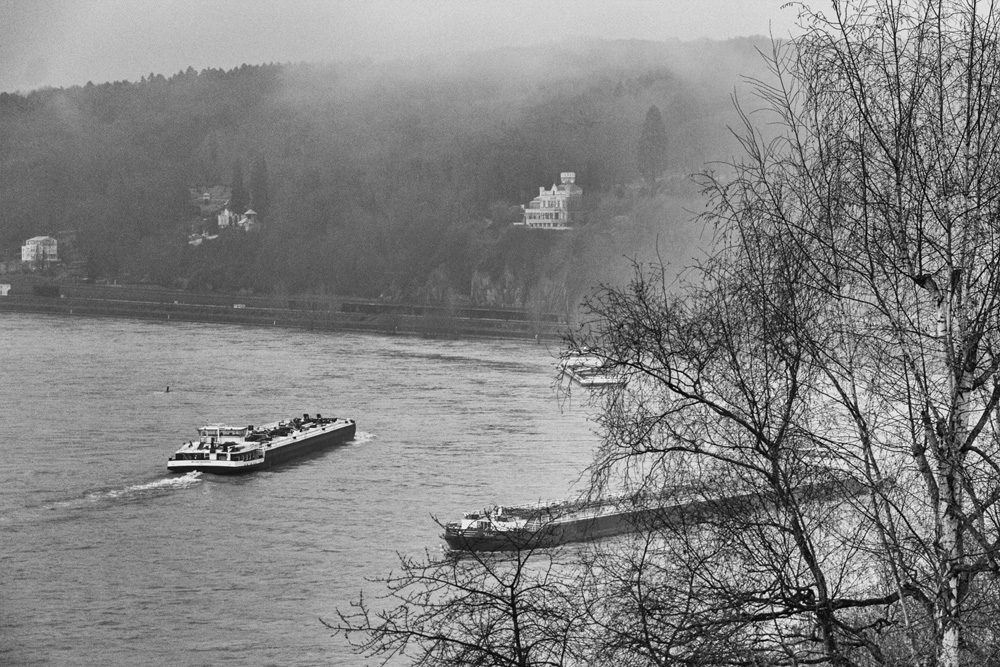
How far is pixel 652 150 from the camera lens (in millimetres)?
88188

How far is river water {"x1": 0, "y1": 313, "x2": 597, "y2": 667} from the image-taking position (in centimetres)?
1341

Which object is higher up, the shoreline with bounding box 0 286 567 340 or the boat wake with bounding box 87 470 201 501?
the shoreline with bounding box 0 286 567 340

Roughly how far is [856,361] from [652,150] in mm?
85886

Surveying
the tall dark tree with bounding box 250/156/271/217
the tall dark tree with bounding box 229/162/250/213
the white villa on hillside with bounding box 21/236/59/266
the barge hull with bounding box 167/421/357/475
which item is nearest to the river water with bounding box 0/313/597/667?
the barge hull with bounding box 167/421/357/475

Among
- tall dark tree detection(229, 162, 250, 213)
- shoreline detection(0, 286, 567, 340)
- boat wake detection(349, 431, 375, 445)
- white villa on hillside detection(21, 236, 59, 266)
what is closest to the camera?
boat wake detection(349, 431, 375, 445)

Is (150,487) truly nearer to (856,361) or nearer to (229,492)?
(229,492)

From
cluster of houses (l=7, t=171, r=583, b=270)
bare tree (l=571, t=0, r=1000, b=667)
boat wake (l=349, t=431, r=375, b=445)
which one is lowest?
boat wake (l=349, t=431, r=375, b=445)

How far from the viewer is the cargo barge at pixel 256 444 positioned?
2352cm

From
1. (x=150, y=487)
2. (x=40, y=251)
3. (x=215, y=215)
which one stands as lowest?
(x=150, y=487)

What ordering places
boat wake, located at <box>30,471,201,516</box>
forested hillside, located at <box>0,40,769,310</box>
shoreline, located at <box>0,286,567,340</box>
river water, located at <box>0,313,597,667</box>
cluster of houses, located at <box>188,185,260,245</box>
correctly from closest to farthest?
river water, located at <box>0,313,597,667</box> < boat wake, located at <box>30,471,201,516</box> < shoreline, located at <box>0,286,567,340</box> < forested hillside, located at <box>0,40,769,310</box> < cluster of houses, located at <box>188,185,260,245</box>

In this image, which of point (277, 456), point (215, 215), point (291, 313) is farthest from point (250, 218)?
point (277, 456)

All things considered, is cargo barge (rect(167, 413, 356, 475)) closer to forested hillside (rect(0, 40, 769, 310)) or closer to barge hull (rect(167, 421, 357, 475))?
barge hull (rect(167, 421, 357, 475))

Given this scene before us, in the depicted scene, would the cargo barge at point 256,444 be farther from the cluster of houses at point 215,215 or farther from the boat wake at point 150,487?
the cluster of houses at point 215,215

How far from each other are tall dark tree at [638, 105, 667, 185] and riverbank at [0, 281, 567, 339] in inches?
1017
